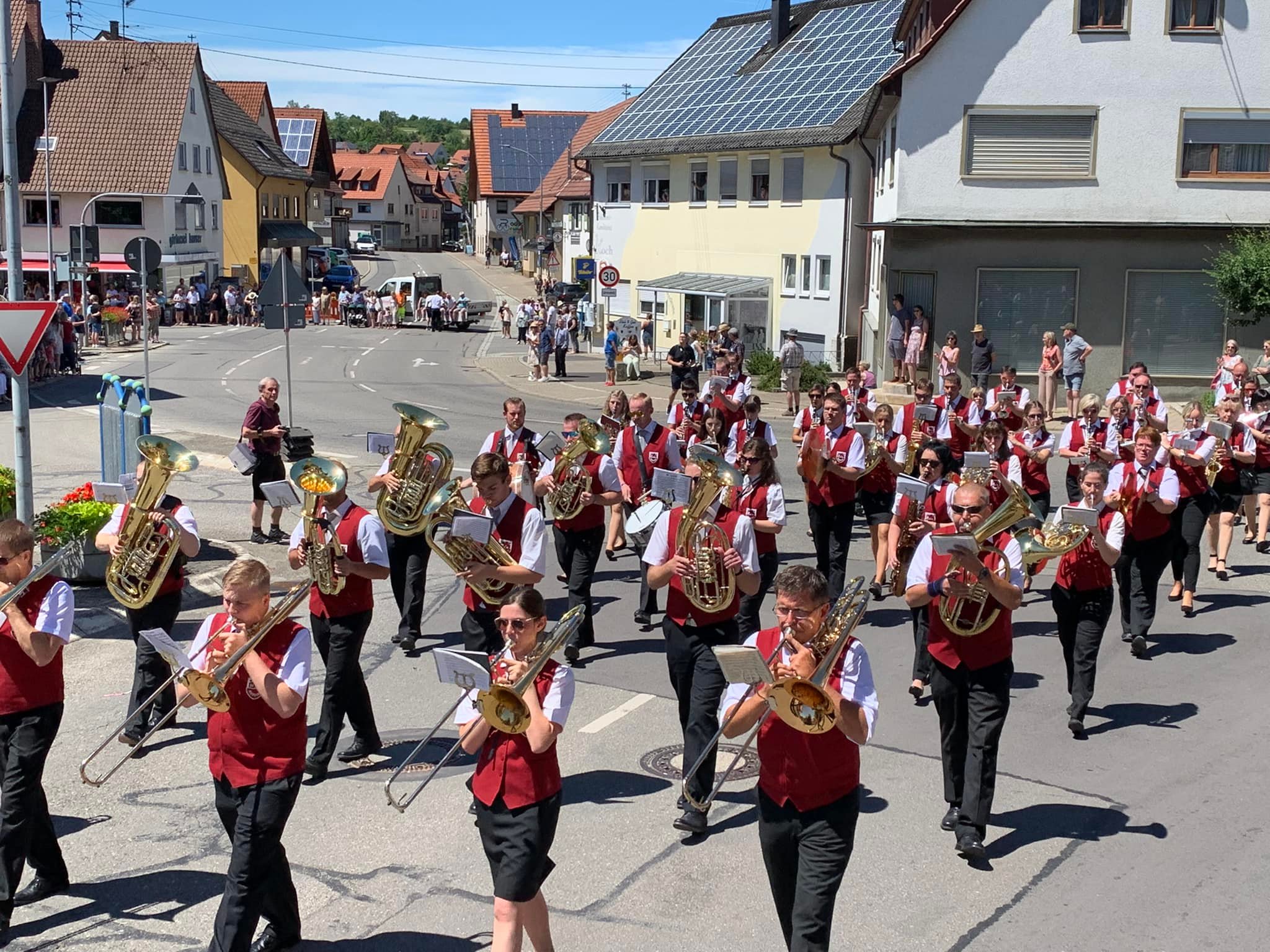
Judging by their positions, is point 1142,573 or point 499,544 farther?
point 1142,573

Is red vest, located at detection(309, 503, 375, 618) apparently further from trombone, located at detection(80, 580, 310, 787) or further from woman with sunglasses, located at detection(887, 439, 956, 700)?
woman with sunglasses, located at detection(887, 439, 956, 700)

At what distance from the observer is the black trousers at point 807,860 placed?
536cm

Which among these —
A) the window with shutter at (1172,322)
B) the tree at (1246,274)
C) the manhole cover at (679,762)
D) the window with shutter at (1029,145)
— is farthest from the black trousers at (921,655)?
the window with shutter at (1172,322)

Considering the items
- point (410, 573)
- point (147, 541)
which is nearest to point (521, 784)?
point (147, 541)

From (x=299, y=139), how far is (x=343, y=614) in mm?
78046

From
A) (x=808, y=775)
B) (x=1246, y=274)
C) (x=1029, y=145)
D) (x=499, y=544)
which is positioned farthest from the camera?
(x=1029, y=145)

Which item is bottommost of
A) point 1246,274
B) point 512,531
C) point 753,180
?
point 512,531

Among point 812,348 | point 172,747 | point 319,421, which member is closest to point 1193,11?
point 812,348

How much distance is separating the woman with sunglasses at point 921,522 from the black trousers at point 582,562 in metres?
2.25

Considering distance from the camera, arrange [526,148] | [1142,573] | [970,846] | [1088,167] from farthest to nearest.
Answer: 1. [526,148]
2. [1088,167]
3. [1142,573]
4. [970,846]

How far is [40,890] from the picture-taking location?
6.70 meters

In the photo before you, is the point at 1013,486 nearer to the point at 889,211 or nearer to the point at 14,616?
the point at 14,616

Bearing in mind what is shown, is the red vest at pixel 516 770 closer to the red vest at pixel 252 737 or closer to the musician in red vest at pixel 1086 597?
the red vest at pixel 252 737

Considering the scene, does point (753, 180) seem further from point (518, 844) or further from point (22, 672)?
point (518, 844)
